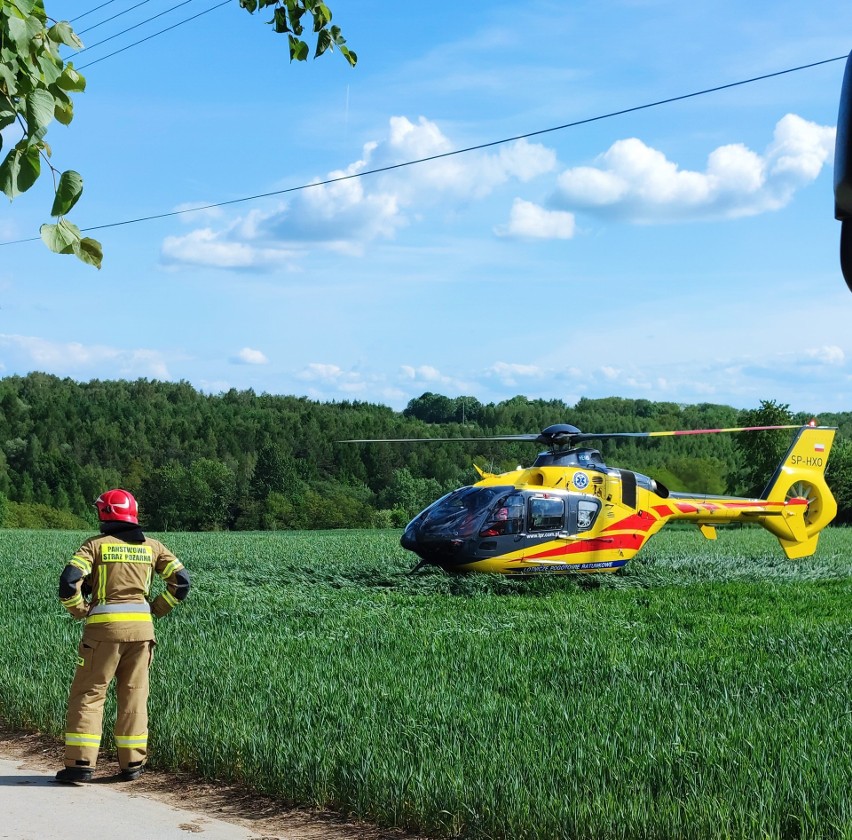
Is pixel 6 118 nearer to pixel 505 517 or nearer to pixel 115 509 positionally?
pixel 115 509

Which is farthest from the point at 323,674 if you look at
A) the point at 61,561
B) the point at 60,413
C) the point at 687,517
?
the point at 60,413

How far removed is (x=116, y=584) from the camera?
24.5ft

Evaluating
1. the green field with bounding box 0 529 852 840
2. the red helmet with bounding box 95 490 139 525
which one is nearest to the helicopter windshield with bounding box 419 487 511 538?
the green field with bounding box 0 529 852 840

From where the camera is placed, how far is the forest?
265 ft

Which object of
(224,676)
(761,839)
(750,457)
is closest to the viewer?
(761,839)

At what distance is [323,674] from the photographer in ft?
30.1

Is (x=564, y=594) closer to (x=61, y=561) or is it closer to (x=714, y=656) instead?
(x=714, y=656)

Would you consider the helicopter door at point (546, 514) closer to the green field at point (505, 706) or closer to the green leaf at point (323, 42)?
the green field at point (505, 706)

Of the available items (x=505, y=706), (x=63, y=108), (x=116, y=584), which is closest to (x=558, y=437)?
(x=505, y=706)

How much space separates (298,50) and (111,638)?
4071 millimetres

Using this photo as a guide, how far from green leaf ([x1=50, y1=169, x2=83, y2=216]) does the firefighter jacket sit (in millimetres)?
3804

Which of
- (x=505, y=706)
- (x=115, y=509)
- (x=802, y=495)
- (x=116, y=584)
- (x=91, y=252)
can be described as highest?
(x=91, y=252)

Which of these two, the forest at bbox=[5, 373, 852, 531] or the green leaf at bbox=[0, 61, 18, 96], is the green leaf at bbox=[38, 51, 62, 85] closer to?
the green leaf at bbox=[0, 61, 18, 96]

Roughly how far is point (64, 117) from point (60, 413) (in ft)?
365
